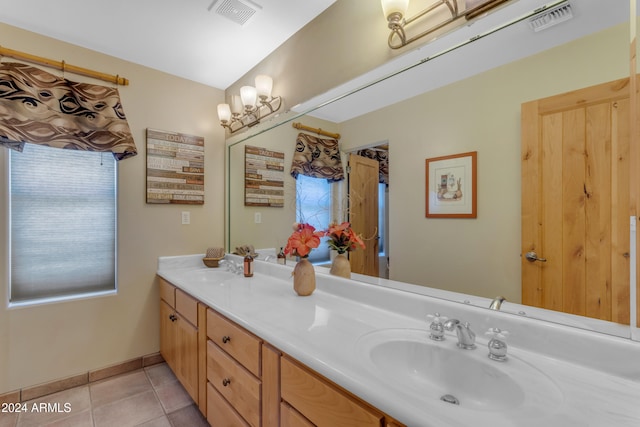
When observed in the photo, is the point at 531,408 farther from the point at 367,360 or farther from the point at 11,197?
the point at 11,197

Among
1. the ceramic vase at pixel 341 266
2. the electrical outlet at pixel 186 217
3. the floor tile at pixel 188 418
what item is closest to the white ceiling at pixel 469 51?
the ceramic vase at pixel 341 266

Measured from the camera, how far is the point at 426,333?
3.38ft

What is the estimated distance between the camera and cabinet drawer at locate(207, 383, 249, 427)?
1.25 metres

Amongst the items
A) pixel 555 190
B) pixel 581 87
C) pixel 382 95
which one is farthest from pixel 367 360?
pixel 382 95

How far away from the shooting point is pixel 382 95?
141 cm

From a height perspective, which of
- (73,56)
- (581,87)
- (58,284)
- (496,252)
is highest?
(73,56)

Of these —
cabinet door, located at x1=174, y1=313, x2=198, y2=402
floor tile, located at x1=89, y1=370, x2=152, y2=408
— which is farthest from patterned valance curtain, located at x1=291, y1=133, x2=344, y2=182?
floor tile, located at x1=89, y1=370, x2=152, y2=408

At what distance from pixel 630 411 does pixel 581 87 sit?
0.83 meters

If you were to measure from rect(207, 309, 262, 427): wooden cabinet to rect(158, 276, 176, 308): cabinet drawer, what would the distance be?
0.67 meters

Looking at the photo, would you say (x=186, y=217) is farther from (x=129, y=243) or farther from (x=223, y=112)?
(x=223, y=112)

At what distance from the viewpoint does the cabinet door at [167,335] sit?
6.59 ft

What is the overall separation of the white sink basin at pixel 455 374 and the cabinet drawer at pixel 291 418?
0.27m

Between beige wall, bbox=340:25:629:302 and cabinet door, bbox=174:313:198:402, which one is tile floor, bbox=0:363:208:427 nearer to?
cabinet door, bbox=174:313:198:402

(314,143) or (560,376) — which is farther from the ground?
(314,143)
